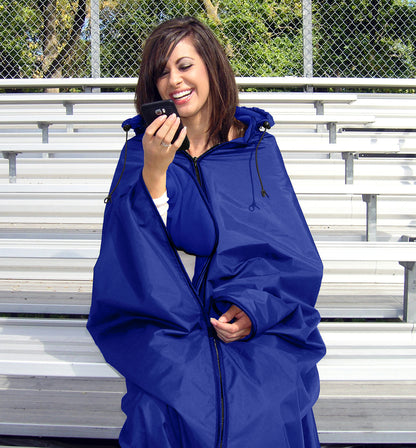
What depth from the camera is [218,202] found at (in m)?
1.14

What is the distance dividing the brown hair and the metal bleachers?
0.65 metres

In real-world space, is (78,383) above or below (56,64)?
below

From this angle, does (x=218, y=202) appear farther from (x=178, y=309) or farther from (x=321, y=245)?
(x=321, y=245)

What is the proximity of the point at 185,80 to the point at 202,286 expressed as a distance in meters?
0.50

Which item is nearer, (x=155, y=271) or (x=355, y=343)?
(x=155, y=271)

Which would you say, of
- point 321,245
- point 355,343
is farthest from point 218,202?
point 321,245

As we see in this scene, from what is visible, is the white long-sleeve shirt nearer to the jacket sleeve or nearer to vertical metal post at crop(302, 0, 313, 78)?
the jacket sleeve

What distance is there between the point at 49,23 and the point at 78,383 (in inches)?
142

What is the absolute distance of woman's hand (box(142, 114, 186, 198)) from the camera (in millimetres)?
1025

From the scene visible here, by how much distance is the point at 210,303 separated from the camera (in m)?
1.09

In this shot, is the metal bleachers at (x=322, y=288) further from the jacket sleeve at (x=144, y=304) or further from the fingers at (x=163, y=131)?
the fingers at (x=163, y=131)

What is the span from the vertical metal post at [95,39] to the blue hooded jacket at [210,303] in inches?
119

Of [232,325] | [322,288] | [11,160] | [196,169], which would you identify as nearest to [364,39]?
[322,288]

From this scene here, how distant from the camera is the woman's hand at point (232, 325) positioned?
1004 mm
